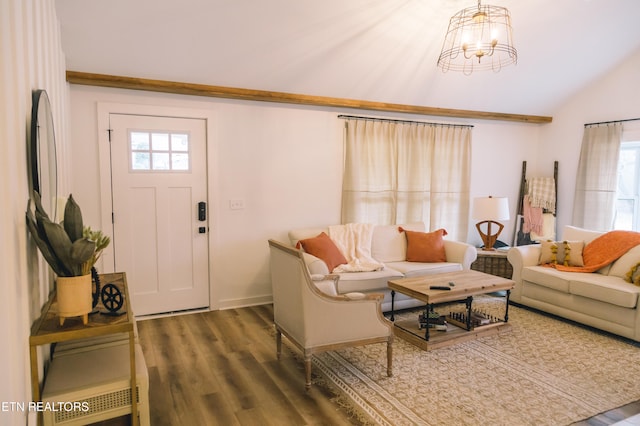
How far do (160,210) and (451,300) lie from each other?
3013 millimetres

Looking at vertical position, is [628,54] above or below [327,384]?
above

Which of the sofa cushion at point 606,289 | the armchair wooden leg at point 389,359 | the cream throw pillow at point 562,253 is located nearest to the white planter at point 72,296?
the armchair wooden leg at point 389,359

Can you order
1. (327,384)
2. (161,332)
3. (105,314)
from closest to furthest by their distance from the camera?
(105,314)
(327,384)
(161,332)

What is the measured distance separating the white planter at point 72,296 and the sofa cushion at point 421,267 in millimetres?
3213

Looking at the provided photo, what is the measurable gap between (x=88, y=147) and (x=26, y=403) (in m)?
2.83

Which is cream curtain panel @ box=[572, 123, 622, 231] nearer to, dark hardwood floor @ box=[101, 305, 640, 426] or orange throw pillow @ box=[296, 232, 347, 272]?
dark hardwood floor @ box=[101, 305, 640, 426]

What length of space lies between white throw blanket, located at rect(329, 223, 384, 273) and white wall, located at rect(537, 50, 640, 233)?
11.0 feet

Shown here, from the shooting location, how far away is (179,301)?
14.3 feet

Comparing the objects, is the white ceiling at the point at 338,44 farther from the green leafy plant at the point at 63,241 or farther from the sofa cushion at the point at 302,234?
the green leafy plant at the point at 63,241

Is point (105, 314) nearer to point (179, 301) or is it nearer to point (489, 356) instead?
point (179, 301)

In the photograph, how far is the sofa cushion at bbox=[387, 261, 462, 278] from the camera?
14.4 ft

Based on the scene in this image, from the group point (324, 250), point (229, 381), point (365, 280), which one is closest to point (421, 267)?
point (365, 280)

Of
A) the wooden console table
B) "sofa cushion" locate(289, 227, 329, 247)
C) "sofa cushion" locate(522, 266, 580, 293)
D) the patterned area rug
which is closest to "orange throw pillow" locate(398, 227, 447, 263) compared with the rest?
"sofa cushion" locate(522, 266, 580, 293)

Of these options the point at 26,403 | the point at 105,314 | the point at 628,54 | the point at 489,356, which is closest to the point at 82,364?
the point at 105,314
